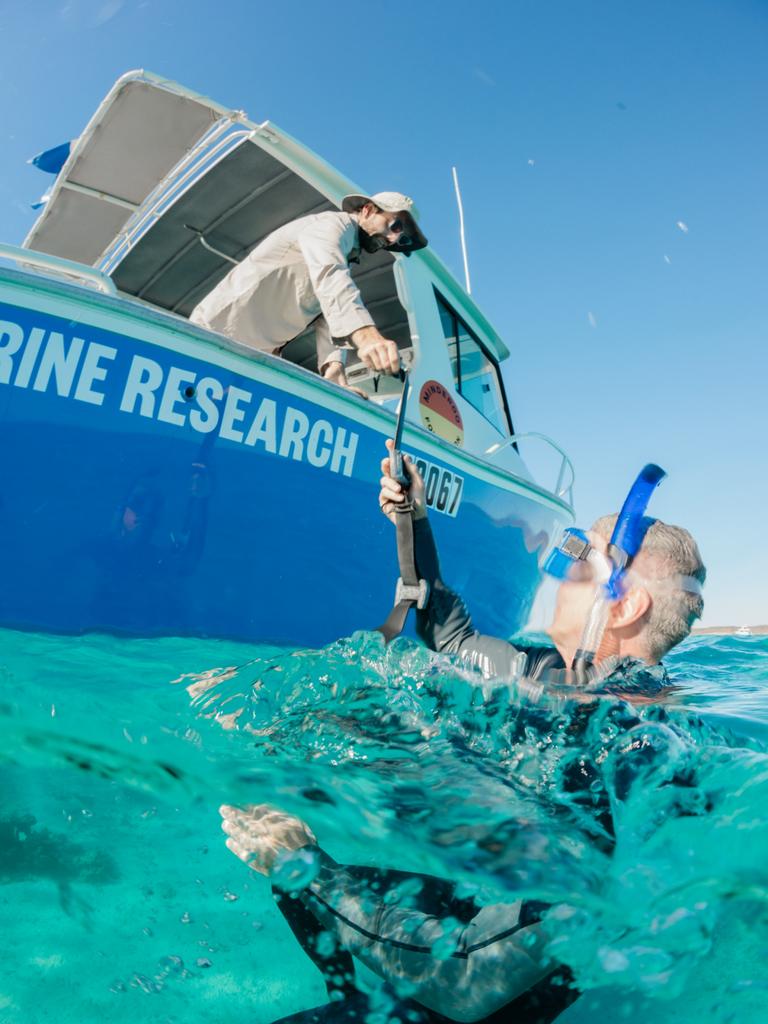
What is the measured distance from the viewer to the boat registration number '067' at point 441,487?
11.4ft

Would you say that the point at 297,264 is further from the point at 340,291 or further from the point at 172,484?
the point at 172,484

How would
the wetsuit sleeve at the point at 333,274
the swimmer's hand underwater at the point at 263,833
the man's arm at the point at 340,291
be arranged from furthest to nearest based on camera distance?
1. the wetsuit sleeve at the point at 333,274
2. the man's arm at the point at 340,291
3. the swimmer's hand underwater at the point at 263,833

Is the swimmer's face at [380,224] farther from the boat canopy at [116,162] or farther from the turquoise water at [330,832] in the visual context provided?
the turquoise water at [330,832]

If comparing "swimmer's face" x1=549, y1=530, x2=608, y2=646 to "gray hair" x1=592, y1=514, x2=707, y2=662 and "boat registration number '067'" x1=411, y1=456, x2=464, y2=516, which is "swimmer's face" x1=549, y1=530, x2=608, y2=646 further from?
"boat registration number '067'" x1=411, y1=456, x2=464, y2=516

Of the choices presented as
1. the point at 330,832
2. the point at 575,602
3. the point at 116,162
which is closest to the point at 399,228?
the point at 116,162

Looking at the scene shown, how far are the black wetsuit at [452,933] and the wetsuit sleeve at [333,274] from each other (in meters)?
1.72

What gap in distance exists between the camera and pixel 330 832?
1567mm

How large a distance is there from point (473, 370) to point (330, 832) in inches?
163

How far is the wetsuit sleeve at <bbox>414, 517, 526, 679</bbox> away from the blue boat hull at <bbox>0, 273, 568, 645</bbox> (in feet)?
3.37

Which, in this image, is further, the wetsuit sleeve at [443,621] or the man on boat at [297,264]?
the man on boat at [297,264]

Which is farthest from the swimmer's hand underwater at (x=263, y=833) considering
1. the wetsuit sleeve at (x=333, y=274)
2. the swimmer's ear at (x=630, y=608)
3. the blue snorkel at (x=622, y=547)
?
the wetsuit sleeve at (x=333, y=274)

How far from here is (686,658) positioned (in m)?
5.08

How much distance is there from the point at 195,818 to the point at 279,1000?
1.57ft

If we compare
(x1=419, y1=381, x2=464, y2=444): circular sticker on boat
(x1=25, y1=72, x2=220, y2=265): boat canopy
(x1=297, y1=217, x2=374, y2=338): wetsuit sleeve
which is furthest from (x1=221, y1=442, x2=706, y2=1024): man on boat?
(x1=25, y1=72, x2=220, y2=265): boat canopy
